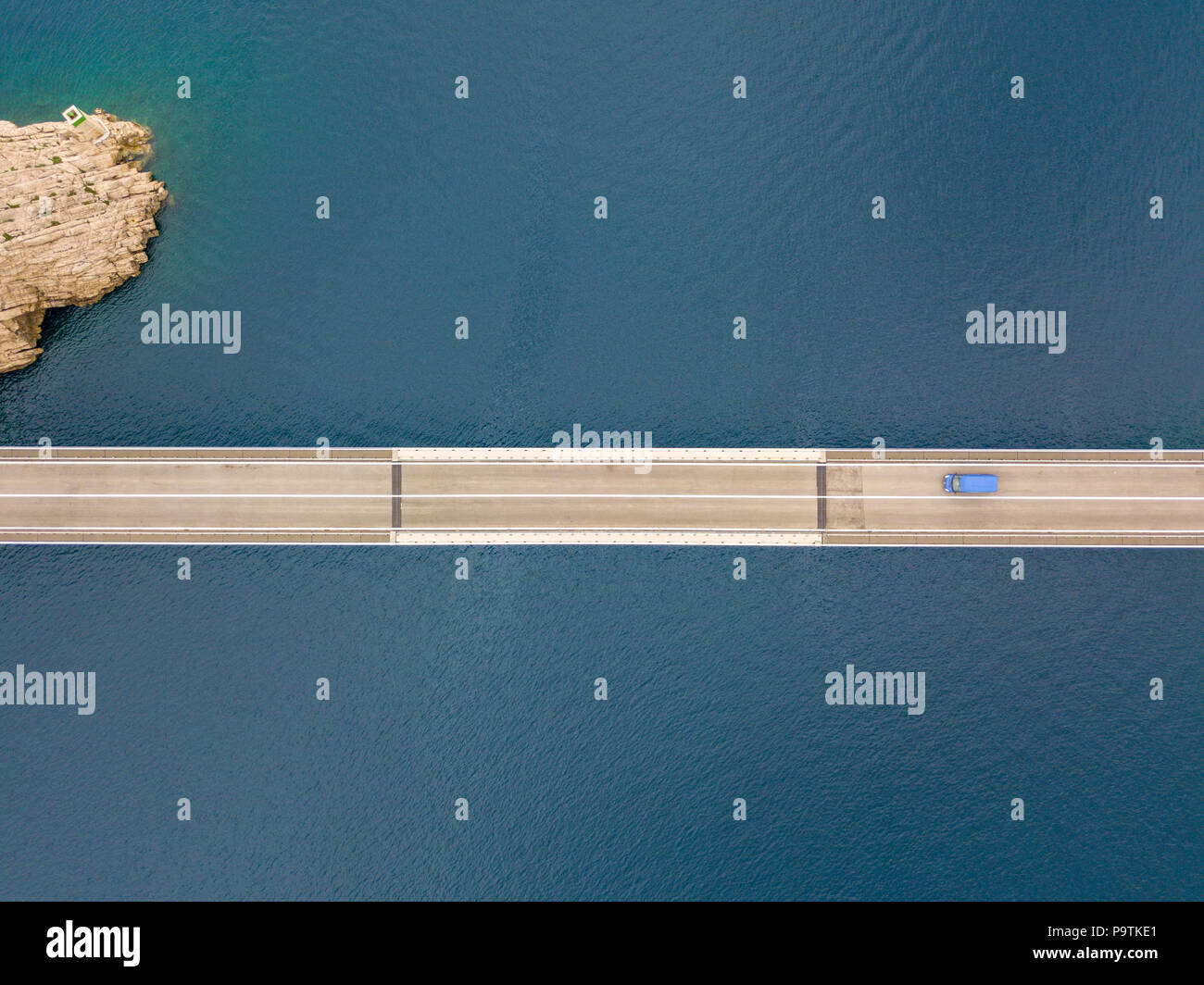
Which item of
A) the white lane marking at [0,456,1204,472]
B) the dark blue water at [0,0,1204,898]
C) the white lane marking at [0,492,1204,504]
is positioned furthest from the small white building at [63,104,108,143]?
the white lane marking at [0,492,1204,504]

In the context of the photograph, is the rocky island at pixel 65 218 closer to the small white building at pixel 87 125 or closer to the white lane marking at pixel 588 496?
the small white building at pixel 87 125

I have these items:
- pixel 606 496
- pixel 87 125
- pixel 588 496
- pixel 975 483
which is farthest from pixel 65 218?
pixel 975 483

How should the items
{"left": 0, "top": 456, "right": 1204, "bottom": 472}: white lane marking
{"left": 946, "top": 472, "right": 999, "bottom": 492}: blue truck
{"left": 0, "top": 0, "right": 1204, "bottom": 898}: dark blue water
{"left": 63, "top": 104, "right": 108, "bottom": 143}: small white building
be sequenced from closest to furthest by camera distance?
1. {"left": 946, "top": 472, "right": 999, "bottom": 492}: blue truck
2. {"left": 0, "top": 0, "right": 1204, "bottom": 898}: dark blue water
3. {"left": 0, "top": 456, "right": 1204, "bottom": 472}: white lane marking
4. {"left": 63, "top": 104, "right": 108, "bottom": 143}: small white building

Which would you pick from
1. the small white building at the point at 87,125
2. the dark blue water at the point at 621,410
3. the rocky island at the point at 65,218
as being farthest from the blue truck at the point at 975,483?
the small white building at the point at 87,125

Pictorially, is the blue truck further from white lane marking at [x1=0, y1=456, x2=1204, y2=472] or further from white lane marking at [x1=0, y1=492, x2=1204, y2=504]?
white lane marking at [x1=0, y1=456, x2=1204, y2=472]

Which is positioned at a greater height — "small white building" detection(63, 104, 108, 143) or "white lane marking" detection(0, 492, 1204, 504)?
"small white building" detection(63, 104, 108, 143)

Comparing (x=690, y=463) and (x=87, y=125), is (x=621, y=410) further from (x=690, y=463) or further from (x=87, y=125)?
(x=87, y=125)

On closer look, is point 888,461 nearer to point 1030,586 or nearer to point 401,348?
point 1030,586

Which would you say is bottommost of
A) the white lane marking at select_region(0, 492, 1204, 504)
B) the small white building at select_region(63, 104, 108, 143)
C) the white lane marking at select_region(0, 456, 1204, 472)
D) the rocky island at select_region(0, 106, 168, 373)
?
the white lane marking at select_region(0, 492, 1204, 504)
